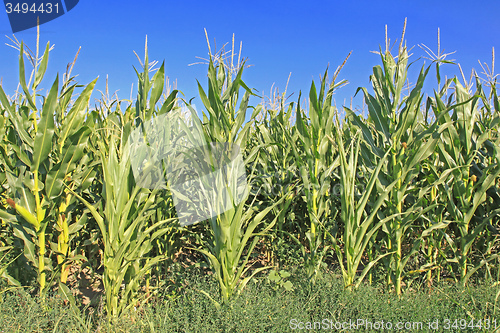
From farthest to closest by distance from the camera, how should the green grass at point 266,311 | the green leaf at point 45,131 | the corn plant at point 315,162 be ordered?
→ the corn plant at point 315,162
the green leaf at point 45,131
the green grass at point 266,311

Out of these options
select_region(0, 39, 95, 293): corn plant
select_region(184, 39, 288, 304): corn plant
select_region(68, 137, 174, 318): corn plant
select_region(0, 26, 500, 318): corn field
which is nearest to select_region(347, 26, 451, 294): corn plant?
select_region(0, 26, 500, 318): corn field

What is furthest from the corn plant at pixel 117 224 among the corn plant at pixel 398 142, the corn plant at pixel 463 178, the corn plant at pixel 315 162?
the corn plant at pixel 463 178

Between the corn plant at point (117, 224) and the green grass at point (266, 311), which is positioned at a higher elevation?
the corn plant at point (117, 224)

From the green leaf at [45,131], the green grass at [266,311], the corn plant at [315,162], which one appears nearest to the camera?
the green grass at [266,311]

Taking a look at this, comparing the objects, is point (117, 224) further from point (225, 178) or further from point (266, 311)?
point (266, 311)

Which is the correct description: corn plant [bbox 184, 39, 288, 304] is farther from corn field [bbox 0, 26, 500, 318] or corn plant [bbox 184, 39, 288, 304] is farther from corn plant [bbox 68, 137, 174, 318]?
corn plant [bbox 68, 137, 174, 318]

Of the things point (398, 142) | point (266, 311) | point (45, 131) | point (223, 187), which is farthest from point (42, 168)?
point (398, 142)

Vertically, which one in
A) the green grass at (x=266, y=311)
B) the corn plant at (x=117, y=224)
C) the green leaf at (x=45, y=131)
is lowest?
the green grass at (x=266, y=311)

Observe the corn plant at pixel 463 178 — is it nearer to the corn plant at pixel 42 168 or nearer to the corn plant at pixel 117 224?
the corn plant at pixel 117 224

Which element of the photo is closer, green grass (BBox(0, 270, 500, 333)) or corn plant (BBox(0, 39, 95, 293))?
green grass (BBox(0, 270, 500, 333))

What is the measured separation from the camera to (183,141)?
3.95m

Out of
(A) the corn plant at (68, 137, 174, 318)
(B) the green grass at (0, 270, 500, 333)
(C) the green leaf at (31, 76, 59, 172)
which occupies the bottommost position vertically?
(B) the green grass at (0, 270, 500, 333)

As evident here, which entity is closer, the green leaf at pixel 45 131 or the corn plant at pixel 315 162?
the green leaf at pixel 45 131

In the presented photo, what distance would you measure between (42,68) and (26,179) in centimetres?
93
